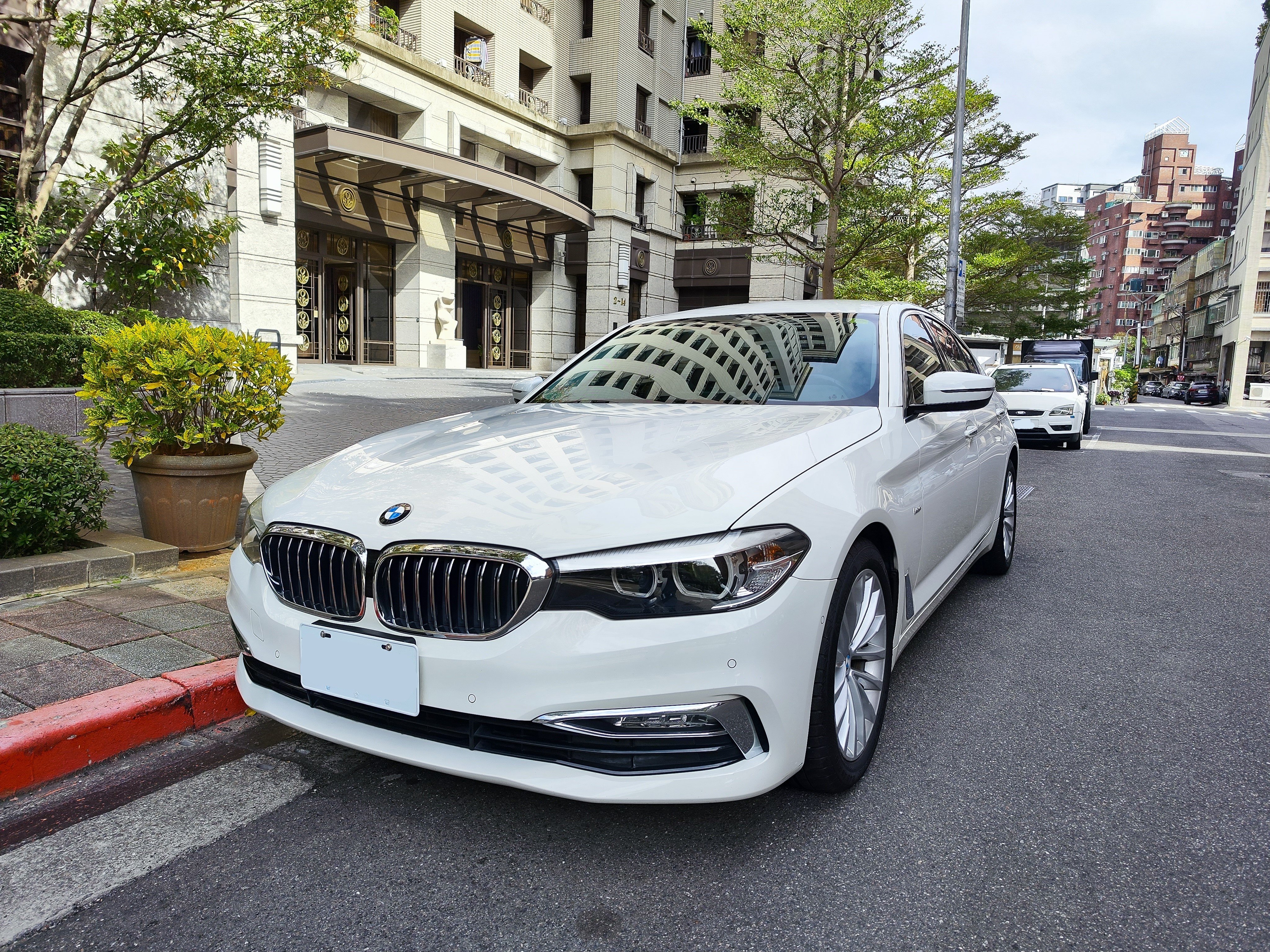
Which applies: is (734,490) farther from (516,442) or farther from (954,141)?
(954,141)

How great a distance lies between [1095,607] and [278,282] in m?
15.4

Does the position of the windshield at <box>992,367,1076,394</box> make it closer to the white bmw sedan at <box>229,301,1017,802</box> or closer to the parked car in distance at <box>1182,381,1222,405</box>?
the white bmw sedan at <box>229,301,1017,802</box>

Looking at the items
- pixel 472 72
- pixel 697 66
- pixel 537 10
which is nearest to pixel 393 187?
pixel 472 72

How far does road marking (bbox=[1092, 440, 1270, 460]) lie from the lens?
47.7 feet

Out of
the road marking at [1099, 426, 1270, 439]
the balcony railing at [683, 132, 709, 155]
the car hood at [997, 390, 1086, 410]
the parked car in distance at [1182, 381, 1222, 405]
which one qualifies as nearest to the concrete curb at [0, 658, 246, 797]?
the car hood at [997, 390, 1086, 410]

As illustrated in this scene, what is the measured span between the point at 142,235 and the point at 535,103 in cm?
1894

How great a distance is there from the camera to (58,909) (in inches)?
80.2

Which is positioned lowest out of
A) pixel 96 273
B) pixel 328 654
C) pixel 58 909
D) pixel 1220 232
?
pixel 58 909

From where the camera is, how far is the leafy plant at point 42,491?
4.13 meters

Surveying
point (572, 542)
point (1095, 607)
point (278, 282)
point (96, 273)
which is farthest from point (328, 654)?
point (278, 282)

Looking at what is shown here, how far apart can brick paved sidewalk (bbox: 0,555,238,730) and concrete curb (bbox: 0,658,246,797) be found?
0.09 m

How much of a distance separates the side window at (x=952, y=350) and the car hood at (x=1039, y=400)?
10258 millimetres

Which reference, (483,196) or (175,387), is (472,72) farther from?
(175,387)

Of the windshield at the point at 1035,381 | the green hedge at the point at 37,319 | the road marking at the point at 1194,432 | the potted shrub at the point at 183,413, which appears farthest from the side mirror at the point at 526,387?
the road marking at the point at 1194,432
